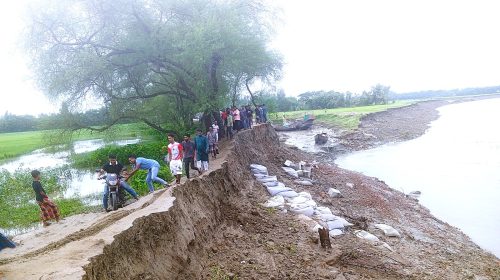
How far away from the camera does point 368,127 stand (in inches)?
1512

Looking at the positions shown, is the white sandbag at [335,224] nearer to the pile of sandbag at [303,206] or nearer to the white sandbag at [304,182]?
the pile of sandbag at [303,206]

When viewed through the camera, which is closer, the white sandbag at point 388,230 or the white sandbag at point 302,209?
the white sandbag at point 388,230

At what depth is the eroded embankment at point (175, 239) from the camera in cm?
495

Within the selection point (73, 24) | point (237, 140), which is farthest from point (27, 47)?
point (237, 140)

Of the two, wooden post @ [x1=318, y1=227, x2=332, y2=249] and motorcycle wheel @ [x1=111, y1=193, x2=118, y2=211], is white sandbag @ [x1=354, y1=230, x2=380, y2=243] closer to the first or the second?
wooden post @ [x1=318, y1=227, x2=332, y2=249]

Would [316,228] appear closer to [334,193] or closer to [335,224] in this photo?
[335,224]

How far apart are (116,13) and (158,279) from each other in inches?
558

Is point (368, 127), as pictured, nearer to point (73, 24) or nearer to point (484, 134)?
point (484, 134)

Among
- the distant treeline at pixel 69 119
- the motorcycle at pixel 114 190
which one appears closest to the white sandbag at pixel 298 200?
the motorcycle at pixel 114 190

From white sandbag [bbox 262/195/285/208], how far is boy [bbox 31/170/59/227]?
5.49m

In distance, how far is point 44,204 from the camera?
31.6 ft

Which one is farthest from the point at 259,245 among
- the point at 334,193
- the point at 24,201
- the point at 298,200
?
the point at 24,201

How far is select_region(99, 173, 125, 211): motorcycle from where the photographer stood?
9.45 m

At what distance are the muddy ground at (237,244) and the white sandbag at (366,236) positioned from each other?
248 millimetres
